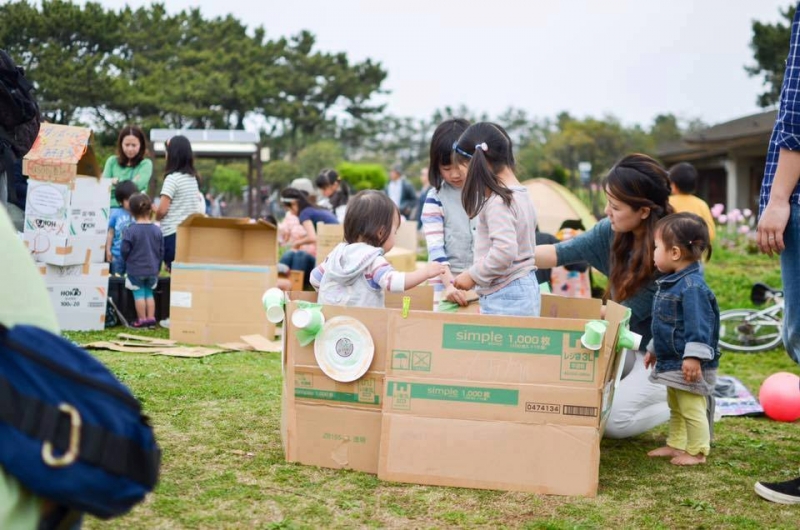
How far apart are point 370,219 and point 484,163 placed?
18.5 inches

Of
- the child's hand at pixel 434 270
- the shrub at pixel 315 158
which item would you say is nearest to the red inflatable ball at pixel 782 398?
the child's hand at pixel 434 270

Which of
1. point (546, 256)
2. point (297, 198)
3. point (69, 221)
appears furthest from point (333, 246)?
point (546, 256)

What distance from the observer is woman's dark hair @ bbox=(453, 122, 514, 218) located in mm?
3055

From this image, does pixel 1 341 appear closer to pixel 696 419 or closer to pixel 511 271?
pixel 511 271

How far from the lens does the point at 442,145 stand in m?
3.65

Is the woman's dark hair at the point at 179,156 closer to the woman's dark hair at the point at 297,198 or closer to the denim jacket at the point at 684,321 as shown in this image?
the woman's dark hair at the point at 297,198

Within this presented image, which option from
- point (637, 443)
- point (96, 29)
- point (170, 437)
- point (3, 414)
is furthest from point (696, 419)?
point (96, 29)

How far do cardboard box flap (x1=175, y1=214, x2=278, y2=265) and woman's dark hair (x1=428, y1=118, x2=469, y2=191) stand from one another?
7.12ft

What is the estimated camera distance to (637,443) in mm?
3422

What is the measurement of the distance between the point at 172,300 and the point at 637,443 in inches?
127

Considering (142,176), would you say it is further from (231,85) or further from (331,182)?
(231,85)

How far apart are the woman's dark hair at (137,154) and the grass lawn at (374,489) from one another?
3211mm

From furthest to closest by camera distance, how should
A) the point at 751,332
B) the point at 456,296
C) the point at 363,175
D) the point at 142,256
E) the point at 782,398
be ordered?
the point at 363,175
the point at 751,332
the point at 142,256
the point at 782,398
the point at 456,296

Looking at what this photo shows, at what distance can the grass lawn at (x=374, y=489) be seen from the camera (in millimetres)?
2244
